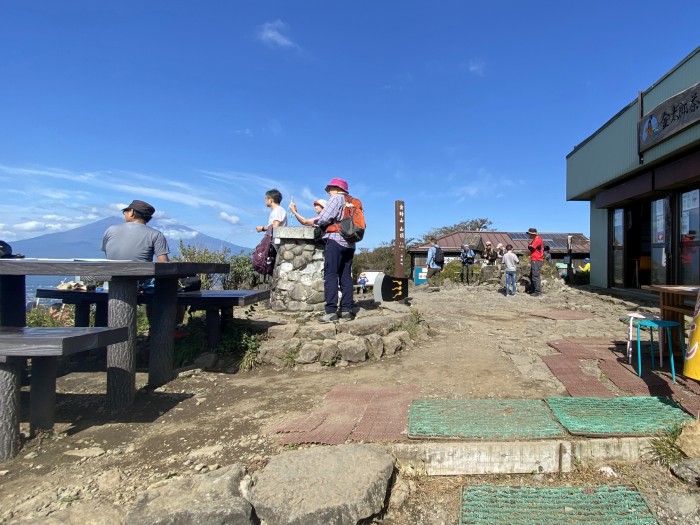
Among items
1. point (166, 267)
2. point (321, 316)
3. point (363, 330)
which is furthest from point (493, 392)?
point (166, 267)

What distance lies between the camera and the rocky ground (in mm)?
2254

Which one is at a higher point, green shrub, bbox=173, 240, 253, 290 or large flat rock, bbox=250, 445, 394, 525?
green shrub, bbox=173, 240, 253, 290

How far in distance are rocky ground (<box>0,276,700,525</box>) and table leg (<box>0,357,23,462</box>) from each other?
4.2 inches

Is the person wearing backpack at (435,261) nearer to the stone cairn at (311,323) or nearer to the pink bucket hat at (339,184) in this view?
the stone cairn at (311,323)

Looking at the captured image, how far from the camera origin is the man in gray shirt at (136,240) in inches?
171

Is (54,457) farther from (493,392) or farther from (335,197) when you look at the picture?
(335,197)

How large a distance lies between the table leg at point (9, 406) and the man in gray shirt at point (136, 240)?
1733 mm

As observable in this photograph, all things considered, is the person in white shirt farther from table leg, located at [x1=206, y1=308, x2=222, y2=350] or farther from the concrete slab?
the concrete slab

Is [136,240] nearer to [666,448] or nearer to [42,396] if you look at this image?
[42,396]

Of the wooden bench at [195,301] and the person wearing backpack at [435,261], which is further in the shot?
the person wearing backpack at [435,261]

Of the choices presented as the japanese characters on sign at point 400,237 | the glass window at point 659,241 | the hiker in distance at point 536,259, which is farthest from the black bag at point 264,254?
the glass window at point 659,241

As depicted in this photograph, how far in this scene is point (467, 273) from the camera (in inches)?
625

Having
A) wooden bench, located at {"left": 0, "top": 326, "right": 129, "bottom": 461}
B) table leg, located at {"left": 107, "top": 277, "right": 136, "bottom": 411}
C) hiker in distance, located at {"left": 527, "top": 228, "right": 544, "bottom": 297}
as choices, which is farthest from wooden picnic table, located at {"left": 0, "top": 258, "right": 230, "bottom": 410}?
hiker in distance, located at {"left": 527, "top": 228, "right": 544, "bottom": 297}

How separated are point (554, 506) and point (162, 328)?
11.2 ft
